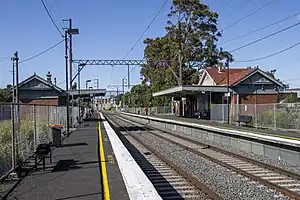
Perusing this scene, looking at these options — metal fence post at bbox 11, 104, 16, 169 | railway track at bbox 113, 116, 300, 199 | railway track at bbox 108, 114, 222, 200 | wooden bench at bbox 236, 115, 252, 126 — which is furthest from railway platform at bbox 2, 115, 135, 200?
wooden bench at bbox 236, 115, 252, 126

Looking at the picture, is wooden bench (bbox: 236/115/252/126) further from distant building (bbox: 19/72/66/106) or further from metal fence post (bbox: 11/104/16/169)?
distant building (bbox: 19/72/66/106)

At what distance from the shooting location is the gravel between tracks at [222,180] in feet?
32.0

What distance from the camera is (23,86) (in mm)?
57344

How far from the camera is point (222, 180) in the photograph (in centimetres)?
1173

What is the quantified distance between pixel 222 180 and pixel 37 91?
5009 centimetres

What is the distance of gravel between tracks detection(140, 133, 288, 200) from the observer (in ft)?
32.0

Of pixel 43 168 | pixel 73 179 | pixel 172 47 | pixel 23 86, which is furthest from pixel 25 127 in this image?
pixel 172 47

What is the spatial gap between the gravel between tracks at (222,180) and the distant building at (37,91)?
142 feet

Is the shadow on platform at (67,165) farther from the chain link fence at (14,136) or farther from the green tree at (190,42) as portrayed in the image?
the green tree at (190,42)

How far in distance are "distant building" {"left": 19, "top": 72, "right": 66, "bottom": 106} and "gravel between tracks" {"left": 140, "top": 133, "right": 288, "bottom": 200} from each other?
4324cm

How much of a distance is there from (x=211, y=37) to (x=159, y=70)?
48.2 ft

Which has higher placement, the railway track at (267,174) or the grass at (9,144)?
the grass at (9,144)

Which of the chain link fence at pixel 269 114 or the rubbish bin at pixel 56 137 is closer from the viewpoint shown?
the rubbish bin at pixel 56 137

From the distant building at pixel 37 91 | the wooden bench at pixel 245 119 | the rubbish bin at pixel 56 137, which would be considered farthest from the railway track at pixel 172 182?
the distant building at pixel 37 91
